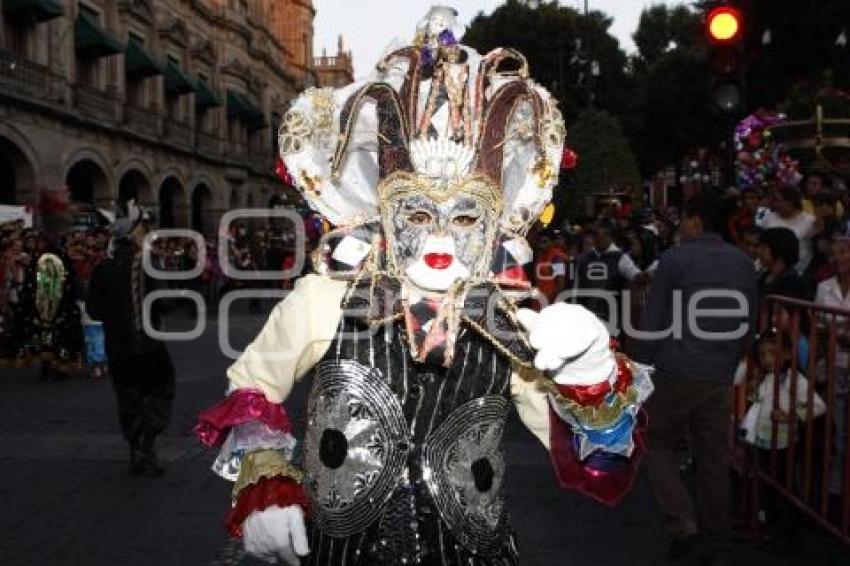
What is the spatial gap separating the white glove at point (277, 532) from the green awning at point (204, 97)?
3891 cm

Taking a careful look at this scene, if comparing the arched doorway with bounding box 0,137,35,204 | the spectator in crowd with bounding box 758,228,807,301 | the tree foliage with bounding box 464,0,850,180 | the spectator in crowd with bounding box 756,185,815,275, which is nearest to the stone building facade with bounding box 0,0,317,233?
the arched doorway with bounding box 0,137,35,204

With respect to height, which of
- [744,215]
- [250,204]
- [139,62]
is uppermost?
[139,62]

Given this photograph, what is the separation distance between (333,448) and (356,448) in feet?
Result: 0.22

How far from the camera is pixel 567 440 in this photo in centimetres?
263

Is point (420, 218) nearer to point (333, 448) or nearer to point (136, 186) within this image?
point (333, 448)

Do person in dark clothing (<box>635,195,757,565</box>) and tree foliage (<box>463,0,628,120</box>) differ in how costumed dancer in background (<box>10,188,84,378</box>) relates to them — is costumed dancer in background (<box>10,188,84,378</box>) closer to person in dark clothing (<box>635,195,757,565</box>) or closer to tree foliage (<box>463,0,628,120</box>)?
person in dark clothing (<box>635,195,757,565</box>)

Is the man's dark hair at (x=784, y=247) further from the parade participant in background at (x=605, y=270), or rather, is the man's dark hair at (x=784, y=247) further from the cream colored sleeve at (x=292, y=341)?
the parade participant in background at (x=605, y=270)

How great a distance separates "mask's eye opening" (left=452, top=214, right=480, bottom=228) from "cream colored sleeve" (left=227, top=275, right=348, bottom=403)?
1.14ft

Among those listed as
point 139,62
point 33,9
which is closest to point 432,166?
point 33,9

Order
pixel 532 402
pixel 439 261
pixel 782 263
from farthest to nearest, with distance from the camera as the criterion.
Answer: pixel 782 263
pixel 532 402
pixel 439 261

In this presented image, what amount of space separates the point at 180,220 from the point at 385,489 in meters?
37.4

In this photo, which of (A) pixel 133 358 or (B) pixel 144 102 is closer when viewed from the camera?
(A) pixel 133 358

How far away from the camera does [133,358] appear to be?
7.31 meters

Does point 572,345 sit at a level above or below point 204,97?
below
